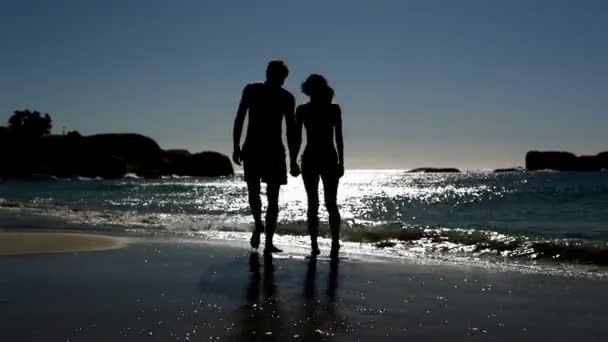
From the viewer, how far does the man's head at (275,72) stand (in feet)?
20.4

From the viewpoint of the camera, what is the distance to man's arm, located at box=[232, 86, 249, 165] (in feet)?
20.6

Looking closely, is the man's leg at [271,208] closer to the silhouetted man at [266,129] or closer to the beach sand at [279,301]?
Answer: the silhouetted man at [266,129]

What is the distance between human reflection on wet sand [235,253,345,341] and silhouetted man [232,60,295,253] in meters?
1.80

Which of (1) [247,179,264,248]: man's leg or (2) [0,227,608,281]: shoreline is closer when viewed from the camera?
(2) [0,227,608,281]: shoreline

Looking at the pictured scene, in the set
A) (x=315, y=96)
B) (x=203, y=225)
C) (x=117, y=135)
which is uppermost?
(x=117, y=135)

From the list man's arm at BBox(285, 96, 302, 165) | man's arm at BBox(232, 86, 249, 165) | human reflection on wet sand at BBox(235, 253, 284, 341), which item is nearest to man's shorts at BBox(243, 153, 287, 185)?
man's arm at BBox(232, 86, 249, 165)

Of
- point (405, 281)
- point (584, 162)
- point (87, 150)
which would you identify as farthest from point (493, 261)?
point (584, 162)

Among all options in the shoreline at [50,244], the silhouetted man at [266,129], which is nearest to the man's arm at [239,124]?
the silhouetted man at [266,129]

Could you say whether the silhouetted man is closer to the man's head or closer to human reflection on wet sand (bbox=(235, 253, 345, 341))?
the man's head

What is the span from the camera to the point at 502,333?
3.05 meters

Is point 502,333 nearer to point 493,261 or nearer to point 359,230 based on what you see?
point 493,261

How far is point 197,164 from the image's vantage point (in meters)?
146

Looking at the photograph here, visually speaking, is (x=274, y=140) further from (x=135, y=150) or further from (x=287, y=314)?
(x=135, y=150)

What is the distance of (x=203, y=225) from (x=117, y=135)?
131m
